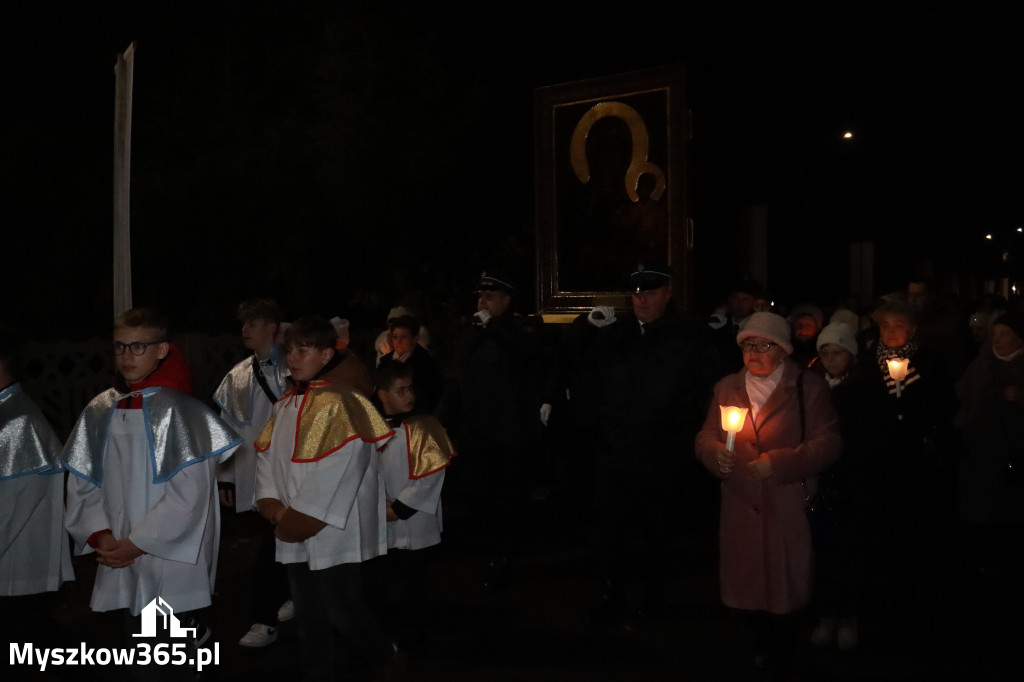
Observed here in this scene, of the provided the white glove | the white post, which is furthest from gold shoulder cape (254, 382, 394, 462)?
the white post

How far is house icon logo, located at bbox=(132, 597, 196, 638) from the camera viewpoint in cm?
388

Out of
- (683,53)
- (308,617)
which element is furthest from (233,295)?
(308,617)

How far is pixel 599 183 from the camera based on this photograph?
10.5 m

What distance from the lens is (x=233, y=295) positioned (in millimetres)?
17906

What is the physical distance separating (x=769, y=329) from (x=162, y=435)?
263 centimetres

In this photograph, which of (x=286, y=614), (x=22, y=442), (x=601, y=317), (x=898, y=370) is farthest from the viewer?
(x=601, y=317)

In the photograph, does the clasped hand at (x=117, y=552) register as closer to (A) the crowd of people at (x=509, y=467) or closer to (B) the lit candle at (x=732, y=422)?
(A) the crowd of people at (x=509, y=467)

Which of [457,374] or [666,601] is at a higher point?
[457,374]

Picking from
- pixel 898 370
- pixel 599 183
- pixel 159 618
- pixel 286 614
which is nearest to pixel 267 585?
pixel 286 614

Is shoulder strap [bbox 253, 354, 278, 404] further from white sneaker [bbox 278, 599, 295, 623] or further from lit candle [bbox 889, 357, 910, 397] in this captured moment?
lit candle [bbox 889, 357, 910, 397]

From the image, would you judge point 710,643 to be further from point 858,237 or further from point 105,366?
point 858,237

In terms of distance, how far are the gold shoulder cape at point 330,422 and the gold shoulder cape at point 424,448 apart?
80 cm

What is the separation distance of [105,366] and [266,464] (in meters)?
8.80

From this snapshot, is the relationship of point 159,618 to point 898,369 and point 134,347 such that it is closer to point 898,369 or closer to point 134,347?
point 134,347
